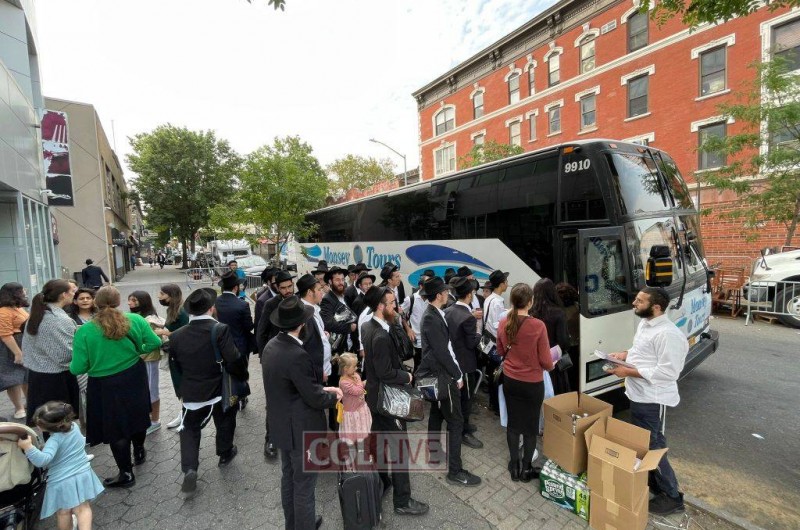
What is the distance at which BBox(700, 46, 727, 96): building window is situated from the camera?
611 inches

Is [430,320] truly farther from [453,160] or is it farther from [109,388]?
[453,160]

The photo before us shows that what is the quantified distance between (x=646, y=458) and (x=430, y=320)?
6.51ft

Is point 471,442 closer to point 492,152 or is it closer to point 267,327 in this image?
point 267,327

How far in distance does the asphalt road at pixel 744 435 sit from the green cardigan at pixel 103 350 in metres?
5.48

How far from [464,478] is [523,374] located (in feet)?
3.84

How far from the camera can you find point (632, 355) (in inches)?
132

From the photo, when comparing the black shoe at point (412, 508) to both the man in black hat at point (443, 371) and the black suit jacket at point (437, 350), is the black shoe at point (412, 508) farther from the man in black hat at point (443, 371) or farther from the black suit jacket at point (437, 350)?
the black suit jacket at point (437, 350)

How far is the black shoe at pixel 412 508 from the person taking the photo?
3.15m

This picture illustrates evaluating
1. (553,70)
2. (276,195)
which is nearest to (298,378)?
(276,195)

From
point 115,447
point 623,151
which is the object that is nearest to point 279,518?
point 115,447

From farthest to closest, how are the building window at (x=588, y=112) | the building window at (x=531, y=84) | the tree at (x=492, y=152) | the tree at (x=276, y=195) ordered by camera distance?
the building window at (x=531, y=84)
the tree at (x=492, y=152)
the building window at (x=588, y=112)
the tree at (x=276, y=195)

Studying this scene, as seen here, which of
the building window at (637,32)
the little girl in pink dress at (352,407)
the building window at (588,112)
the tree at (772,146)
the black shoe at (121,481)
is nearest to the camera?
the little girl in pink dress at (352,407)

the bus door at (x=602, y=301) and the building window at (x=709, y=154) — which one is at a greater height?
the building window at (x=709, y=154)

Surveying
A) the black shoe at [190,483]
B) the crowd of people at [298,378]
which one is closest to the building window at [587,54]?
the crowd of people at [298,378]
